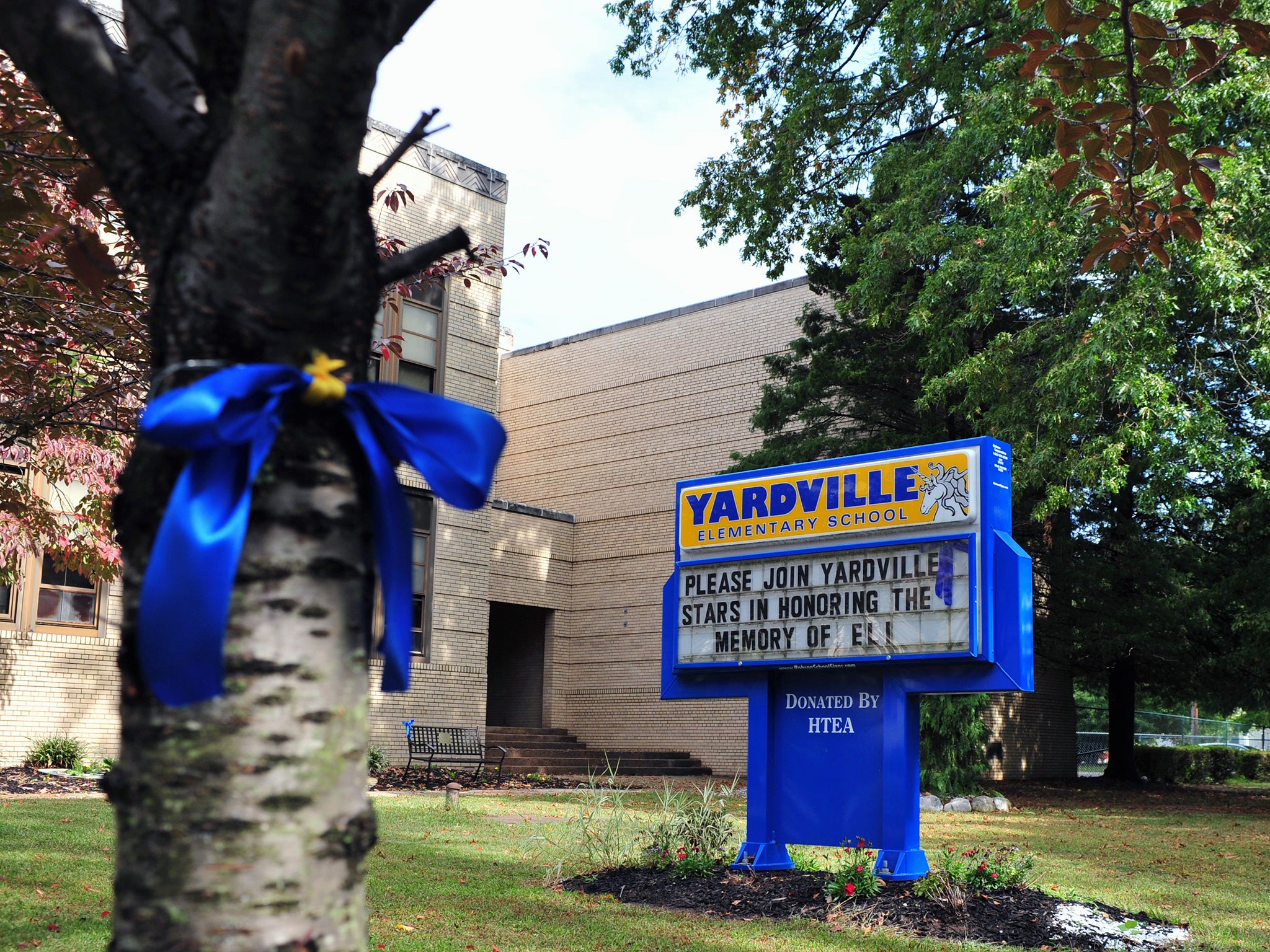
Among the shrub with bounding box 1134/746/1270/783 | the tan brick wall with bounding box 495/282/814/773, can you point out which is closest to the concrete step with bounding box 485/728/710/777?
the tan brick wall with bounding box 495/282/814/773

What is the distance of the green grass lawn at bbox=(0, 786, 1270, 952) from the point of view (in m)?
7.45

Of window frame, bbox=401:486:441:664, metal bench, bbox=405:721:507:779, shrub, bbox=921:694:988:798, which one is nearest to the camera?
shrub, bbox=921:694:988:798

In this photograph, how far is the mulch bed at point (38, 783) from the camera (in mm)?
15695

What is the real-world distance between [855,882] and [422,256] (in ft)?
24.0

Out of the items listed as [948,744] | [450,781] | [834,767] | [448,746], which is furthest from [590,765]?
[834,767]

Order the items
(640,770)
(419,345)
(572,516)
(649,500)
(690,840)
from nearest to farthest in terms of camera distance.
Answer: (690,840)
(419,345)
(640,770)
(649,500)
(572,516)

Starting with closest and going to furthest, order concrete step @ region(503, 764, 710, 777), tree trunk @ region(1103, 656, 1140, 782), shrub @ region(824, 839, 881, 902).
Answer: shrub @ region(824, 839, 881, 902), concrete step @ region(503, 764, 710, 777), tree trunk @ region(1103, 656, 1140, 782)

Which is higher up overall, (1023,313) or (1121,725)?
(1023,313)

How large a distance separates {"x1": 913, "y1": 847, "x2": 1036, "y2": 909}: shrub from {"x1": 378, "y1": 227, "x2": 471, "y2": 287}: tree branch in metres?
7.00

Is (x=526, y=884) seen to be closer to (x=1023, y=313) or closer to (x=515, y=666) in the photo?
(x=1023, y=313)

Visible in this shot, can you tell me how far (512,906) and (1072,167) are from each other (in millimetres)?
6171

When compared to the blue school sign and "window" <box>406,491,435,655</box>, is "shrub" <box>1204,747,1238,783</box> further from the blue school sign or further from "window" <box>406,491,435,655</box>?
the blue school sign

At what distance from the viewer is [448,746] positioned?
22.7 m

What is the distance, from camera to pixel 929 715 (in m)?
20.9
